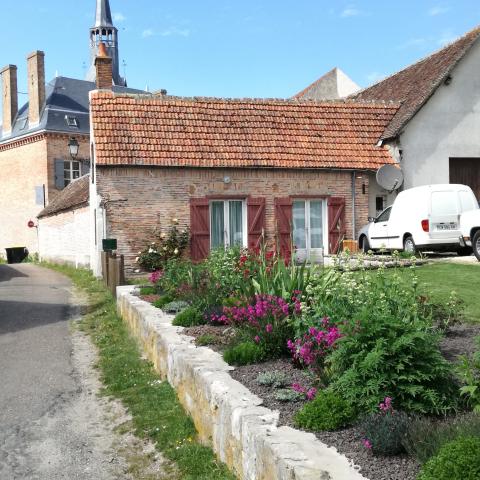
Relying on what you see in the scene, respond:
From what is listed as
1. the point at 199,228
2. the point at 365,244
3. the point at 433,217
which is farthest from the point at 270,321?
the point at 365,244

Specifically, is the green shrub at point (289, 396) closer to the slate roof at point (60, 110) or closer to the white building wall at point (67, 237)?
the white building wall at point (67, 237)

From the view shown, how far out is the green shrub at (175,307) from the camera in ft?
29.1

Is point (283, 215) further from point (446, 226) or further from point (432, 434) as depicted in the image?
point (432, 434)

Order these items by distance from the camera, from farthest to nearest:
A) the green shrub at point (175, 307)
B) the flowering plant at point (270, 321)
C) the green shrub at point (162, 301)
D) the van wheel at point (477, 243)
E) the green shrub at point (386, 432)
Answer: the van wheel at point (477, 243)
the green shrub at point (162, 301)
the green shrub at point (175, 307)
the flowering plant at point (270, 321)
the green shrub at point (386, 432)

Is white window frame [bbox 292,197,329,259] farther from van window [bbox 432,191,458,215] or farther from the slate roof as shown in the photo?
the slate roof

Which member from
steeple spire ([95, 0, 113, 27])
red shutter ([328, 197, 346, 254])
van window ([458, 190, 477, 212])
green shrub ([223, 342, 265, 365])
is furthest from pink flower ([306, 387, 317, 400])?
steeple spire ([95, 0, 113, 27])

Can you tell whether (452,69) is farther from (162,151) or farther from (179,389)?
(179,389)

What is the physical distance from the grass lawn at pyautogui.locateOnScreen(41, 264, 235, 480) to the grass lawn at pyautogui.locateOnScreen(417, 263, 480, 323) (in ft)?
9.76

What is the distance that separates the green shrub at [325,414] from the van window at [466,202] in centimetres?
1362

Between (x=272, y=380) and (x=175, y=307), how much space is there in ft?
13.7

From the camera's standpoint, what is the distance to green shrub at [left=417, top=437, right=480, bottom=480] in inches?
108

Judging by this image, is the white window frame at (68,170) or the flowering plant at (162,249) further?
the white window frame at (68,170)

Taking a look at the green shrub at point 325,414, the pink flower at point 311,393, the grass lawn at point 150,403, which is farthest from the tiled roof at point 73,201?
the green shrub at point 325,414

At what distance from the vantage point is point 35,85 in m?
42.5
